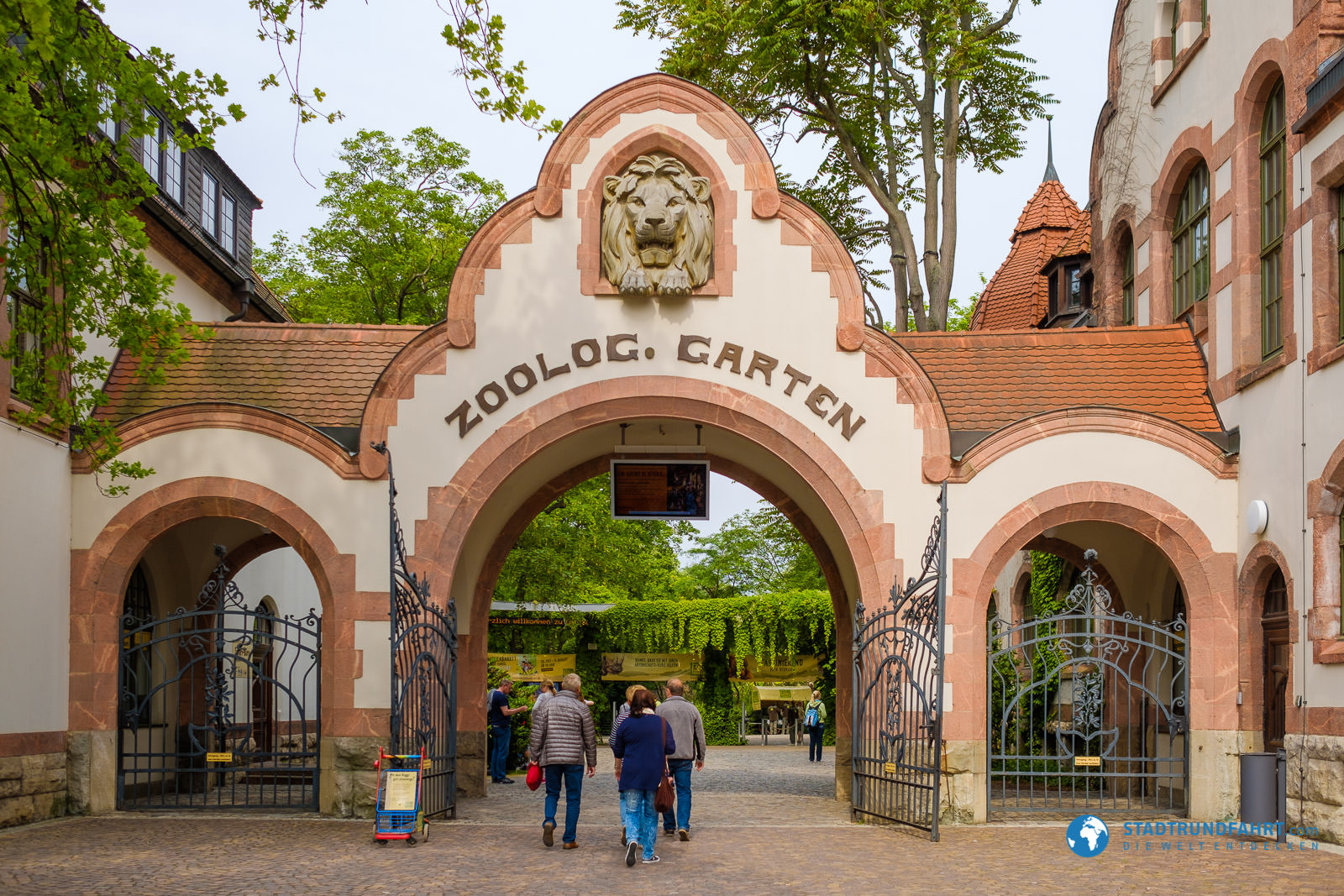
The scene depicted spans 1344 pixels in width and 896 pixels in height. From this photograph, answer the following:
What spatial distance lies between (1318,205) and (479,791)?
38.7ft

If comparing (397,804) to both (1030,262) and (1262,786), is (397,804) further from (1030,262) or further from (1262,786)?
(1030,262)

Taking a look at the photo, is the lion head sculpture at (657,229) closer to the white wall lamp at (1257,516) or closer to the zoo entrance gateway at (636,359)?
the zoo entrance gateway at (636,359)

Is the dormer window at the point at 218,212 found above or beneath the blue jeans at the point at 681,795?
above

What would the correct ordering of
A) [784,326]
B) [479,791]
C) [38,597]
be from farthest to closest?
1. [479,791]
2. [784,326]
3. [38,597]

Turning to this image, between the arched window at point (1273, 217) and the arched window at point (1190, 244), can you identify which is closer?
the arched window at point (1273, 217)

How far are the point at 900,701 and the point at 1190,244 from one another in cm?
728

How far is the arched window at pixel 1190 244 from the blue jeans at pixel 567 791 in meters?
9.69

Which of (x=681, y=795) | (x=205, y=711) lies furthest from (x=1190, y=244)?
(x=205, y=711)

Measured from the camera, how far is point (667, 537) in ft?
166

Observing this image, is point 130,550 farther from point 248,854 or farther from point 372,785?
point 248,854

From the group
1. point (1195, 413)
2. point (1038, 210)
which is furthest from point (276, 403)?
point (1038, 210)

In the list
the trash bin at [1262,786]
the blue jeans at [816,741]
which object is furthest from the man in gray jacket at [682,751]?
the blue jeans at [816,741]

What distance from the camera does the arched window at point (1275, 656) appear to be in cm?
1428

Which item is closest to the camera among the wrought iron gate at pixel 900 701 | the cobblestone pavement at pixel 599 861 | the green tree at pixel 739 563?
the cobblestone pavement at pixel 599 861
